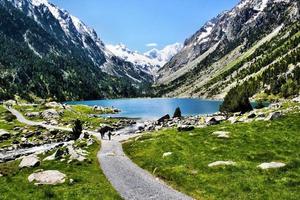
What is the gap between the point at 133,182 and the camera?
1670 inches

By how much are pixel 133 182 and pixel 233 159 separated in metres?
11.9

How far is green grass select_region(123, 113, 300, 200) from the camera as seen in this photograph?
119ft

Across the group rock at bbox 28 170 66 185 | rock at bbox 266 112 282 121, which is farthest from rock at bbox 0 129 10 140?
rock at bbox 28 170 66 185

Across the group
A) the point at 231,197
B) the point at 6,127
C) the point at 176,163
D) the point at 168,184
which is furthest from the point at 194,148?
the point at 6,127

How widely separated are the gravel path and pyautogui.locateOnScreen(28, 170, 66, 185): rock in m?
5.23

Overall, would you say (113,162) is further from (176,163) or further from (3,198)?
(3,198)

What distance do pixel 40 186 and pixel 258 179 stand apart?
20.4m

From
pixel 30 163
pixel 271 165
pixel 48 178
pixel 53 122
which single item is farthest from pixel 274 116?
pixel 53 122

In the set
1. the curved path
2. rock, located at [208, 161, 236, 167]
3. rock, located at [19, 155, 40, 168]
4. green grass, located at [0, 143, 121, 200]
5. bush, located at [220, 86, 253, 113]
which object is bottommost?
the curved path

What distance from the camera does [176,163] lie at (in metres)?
48.9

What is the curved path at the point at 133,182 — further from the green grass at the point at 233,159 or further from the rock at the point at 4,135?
the rock at the point at 4,135

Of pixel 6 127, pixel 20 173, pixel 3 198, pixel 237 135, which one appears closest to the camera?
pixel 3 198

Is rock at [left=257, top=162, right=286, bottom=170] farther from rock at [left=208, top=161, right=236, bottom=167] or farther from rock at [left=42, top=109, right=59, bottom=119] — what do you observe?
rock at [left=42, top=109, right=59, bottom=119]

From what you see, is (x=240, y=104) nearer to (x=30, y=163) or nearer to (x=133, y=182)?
(x=30, y=163)
